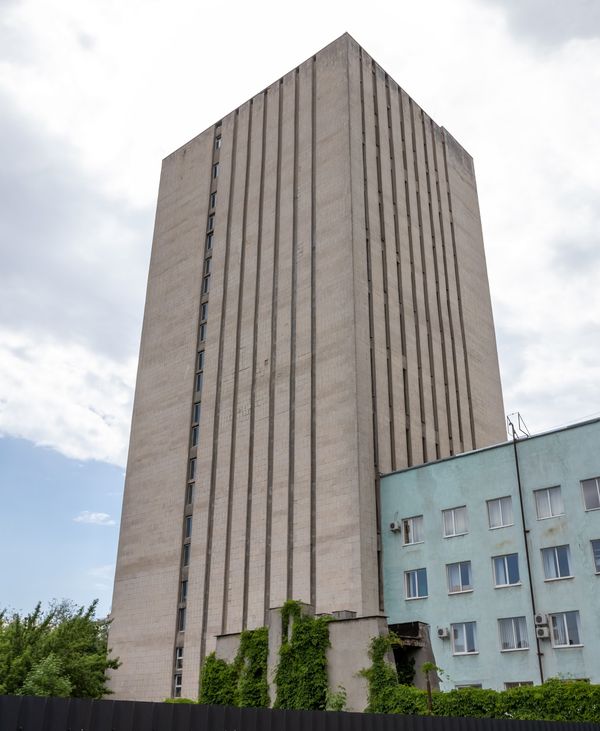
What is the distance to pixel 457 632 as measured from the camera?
38.7 meters

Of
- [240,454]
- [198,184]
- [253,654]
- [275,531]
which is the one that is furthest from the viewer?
[198,184]

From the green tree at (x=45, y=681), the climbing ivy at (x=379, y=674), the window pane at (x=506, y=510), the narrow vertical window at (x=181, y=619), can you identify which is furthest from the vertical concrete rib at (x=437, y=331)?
the green tree at (x=45, y=681)

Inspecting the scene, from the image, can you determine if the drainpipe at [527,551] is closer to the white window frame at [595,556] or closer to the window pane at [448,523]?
the white window frame at [595,556]

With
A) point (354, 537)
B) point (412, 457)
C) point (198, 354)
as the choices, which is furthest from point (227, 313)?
point (354, 537)

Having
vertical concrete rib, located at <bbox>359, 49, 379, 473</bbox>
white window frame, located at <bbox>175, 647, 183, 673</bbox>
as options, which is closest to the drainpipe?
vertical concrete rib, located at <bbox>359, 49, 379, 473</bbox>

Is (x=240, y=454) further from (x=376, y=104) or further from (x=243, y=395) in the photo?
(x=376, y=104)

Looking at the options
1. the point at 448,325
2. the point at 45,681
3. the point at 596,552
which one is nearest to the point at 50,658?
the point at 45,681

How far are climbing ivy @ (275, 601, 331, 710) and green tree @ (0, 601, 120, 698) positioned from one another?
9217mm

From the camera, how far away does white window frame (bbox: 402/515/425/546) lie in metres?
42.1

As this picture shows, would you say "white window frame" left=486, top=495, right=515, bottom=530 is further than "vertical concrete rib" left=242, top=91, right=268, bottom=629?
No

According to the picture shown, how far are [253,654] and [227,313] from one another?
2725cm

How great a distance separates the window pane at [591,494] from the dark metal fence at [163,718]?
2571 centimetres

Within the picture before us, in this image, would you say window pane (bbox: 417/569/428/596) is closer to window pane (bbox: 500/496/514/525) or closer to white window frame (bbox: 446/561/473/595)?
white window frame (bbox: 446/561/473/595)

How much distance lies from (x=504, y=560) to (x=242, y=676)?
15.0m
